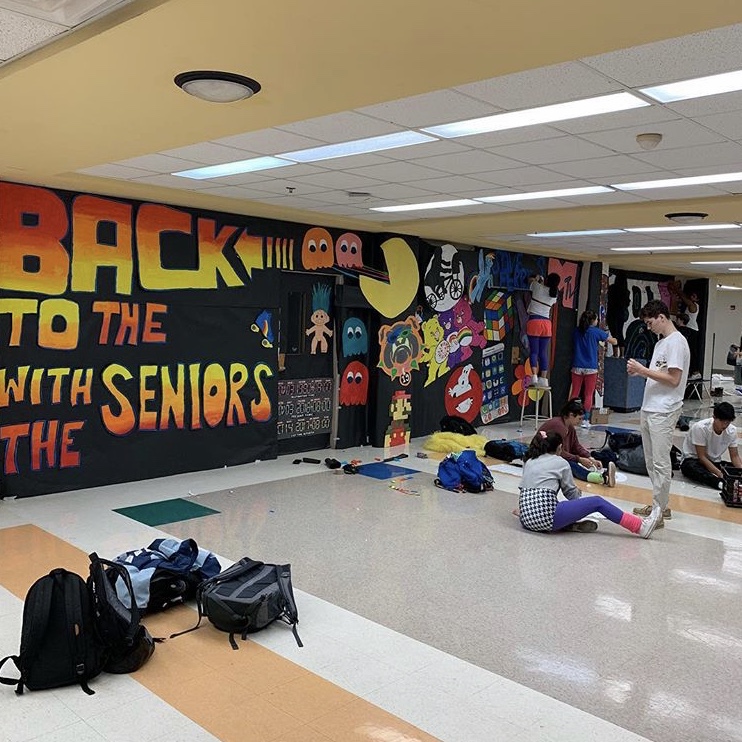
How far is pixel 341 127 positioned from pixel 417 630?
2831 mm

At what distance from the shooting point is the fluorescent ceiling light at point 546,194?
6012 millimetres

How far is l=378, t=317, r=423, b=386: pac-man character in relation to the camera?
9.15 m

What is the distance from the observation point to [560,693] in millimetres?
3451

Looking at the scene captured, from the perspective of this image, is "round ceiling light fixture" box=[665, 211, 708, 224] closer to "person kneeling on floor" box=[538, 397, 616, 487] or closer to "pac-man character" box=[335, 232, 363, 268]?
"person kneeling on floor" box=[538, 397, 616, 487]

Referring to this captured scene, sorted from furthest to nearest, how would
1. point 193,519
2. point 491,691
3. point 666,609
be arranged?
point 193,519 < point 666,609 < point 491,691

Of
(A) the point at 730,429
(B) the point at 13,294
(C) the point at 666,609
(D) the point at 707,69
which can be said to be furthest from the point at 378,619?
(A) the point at 730,429

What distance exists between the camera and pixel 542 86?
3.36 meters

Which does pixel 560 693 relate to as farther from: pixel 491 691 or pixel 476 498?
pixel 476 498

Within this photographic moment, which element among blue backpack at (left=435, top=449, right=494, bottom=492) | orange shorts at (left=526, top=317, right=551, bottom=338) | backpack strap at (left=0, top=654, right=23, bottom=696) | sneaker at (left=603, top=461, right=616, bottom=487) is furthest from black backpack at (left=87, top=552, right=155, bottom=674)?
orange shorts at (left=526, top=317, right=551, bottom=338)

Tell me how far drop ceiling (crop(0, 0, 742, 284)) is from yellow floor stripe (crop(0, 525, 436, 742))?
2712 millimetres

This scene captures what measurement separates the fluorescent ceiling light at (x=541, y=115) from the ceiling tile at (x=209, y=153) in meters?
1.36

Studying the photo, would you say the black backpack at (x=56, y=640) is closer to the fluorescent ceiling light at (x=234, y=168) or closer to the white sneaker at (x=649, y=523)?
the fluorescent ceiling light at (x=234, y=168)

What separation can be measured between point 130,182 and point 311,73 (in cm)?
356

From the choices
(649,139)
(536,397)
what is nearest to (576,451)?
(536,397)
